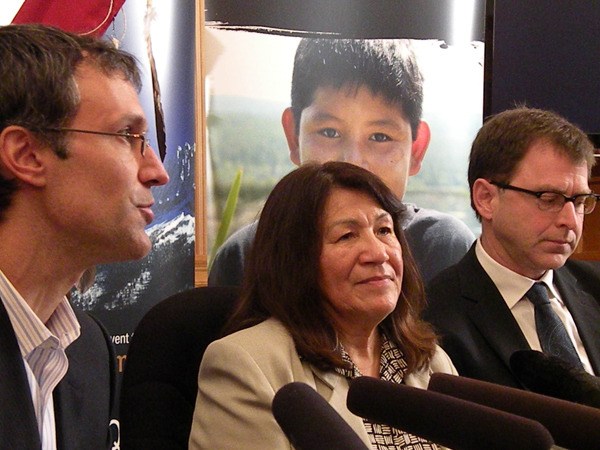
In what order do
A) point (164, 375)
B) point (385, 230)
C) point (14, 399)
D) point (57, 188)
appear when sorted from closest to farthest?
1. point (14, 399)
2. point (57, 188)
3. point (164, 375)
4. point (385, 230)

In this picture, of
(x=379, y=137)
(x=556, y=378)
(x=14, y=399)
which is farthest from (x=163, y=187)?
(x=556, y=378)

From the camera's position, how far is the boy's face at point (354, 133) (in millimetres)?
3064

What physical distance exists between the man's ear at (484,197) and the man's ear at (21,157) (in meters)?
1.27

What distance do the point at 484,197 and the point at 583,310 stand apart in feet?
1.31

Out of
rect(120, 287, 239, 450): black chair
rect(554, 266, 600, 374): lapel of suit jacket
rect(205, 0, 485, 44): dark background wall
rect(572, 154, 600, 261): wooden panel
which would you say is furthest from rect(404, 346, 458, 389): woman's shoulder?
rect(205, 0, 485, 44): dark background wall

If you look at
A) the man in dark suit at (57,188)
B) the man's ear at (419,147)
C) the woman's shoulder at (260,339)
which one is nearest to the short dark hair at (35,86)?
the man in dark suit at (57,188)

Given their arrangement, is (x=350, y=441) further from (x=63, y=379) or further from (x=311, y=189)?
(x=311, y=189)

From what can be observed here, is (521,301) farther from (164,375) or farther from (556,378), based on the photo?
(556,378)

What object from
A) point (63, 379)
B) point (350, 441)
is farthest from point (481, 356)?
point (350, 441)

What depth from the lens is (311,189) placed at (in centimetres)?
189

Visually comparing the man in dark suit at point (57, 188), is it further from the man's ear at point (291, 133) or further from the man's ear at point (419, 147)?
the man's ear at point (419, 147)

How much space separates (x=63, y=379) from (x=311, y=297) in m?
0.59

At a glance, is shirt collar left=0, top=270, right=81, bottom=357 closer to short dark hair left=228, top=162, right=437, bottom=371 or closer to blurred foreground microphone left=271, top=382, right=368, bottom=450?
short dark hair left=228, top=162, right=437, bottom=371

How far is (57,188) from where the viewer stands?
1.39 metres
